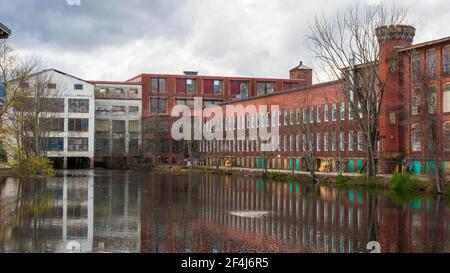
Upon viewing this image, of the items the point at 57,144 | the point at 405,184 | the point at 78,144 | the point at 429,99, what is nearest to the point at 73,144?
the point at 78,144

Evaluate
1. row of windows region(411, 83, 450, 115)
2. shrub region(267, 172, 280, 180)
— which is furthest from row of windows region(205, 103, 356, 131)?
row of windows region(411, 83, 450, 115)

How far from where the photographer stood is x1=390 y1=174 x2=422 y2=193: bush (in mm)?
38125

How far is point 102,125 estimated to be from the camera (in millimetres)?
100062

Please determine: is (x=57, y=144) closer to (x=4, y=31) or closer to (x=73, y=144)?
(x=73, y=144)

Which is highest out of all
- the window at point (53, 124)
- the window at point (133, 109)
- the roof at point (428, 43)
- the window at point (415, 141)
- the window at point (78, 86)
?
the window at point (78, 86)

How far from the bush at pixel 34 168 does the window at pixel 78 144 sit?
123 feet

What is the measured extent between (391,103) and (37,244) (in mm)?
38108

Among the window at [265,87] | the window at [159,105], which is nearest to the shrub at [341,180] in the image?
the window at [159,105]

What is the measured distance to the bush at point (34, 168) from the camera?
52594 millimetres

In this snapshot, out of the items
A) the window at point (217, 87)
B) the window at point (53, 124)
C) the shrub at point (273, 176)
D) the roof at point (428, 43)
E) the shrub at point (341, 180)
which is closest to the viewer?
the roof at point (428, 43)

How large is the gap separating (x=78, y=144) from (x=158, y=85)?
18375 mm

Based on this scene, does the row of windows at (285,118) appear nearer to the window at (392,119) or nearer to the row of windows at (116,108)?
the window at (392,119)

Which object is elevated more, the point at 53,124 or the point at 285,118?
the point at 285,118
